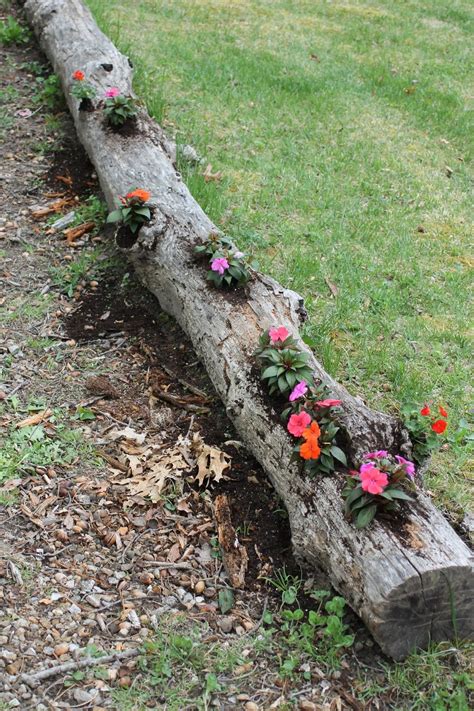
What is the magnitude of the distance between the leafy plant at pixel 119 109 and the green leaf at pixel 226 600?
3.33m

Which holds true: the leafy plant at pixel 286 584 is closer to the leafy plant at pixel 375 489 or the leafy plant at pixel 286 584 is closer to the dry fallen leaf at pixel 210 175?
the leafy plant at pixel 375 489

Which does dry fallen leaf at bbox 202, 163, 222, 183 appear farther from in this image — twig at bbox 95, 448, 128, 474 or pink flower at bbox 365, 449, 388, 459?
pink flower at bbox 365, 449, 388, 459

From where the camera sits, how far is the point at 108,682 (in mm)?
2572

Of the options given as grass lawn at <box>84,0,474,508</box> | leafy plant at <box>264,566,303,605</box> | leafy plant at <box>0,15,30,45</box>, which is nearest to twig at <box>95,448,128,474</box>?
leafy plant at <box>264,566,303,605</box>

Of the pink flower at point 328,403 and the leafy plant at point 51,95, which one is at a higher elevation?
the pink flower at point 328,403

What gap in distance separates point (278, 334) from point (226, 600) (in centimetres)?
115

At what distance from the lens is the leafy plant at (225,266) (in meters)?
3.74

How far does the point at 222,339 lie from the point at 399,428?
99 centimetres

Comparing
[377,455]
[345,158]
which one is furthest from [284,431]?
[345,158]

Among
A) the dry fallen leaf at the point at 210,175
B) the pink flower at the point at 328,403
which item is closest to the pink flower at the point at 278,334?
the pink flower at the point at 328,403

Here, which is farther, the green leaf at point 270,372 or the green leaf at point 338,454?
the green leaf at point 270,372

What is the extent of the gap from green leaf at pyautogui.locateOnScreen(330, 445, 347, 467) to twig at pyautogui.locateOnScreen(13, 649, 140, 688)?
1006 mm

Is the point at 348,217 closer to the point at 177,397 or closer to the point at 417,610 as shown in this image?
the point at 177,397

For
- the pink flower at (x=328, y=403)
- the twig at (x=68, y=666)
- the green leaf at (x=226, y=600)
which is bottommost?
the twig at (x=68, y=666)
